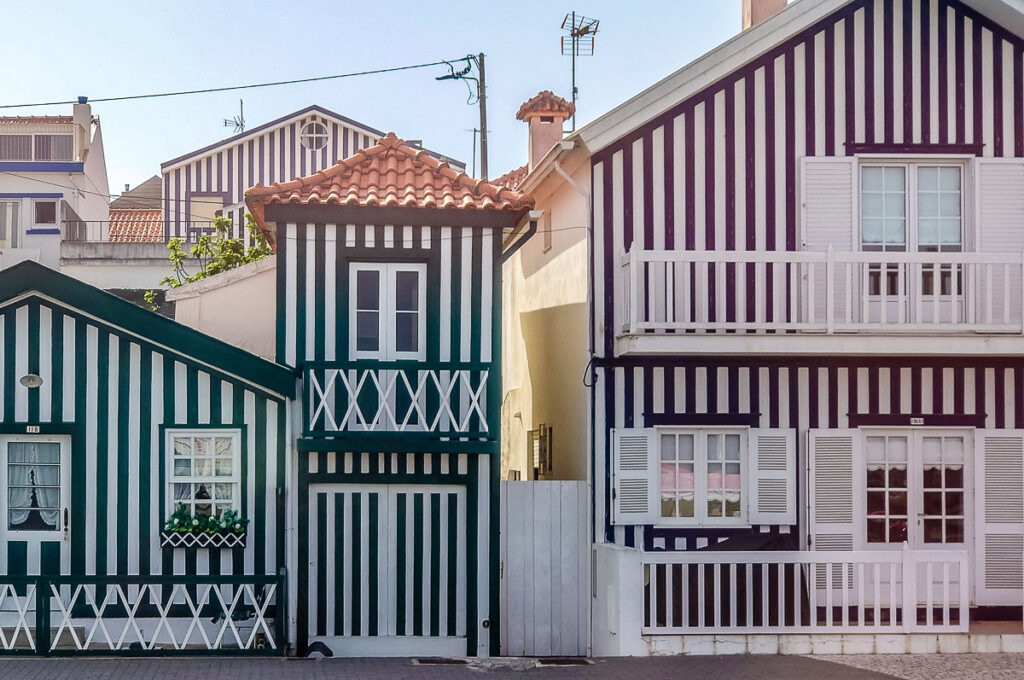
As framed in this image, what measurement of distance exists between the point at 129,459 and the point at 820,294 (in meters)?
8.03

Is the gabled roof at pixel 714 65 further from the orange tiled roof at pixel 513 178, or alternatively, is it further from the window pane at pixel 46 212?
the window pane at pixel 46 212

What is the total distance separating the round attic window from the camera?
33938mm

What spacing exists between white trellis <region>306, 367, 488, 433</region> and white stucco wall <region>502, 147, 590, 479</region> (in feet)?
5.07

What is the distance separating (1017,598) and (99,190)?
91.6 feet

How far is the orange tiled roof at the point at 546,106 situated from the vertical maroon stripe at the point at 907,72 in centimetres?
543

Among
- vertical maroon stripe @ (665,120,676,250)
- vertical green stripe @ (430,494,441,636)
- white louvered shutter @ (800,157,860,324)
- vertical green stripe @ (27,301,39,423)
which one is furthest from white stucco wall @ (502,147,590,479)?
vertical green stripe @ (27,301,39,423)

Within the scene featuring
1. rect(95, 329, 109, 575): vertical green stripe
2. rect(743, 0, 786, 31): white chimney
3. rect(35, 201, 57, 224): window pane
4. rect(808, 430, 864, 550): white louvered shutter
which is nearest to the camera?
rect(95, 329, 109, 575): vertical green stripe

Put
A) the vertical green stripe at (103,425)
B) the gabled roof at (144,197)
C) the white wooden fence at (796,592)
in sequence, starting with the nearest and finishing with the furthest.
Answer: the white wooden fence at (796,592), the vertical green stripe at (103,425), the gabled roof at (144,197)

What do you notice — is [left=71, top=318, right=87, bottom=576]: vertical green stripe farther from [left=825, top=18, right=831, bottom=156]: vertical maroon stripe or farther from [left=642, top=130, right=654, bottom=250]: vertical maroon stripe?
[left=825, top=18, right=831, bottom=156]: vertical maroon stripe

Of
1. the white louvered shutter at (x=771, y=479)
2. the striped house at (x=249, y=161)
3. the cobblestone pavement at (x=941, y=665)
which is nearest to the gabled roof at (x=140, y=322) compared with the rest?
the white louvered shutter at (x=771, y=479)

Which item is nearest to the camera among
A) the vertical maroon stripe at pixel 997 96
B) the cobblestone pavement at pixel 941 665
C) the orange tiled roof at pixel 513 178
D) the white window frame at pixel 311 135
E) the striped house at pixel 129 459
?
the cobblestone pavement at pixel 941 665

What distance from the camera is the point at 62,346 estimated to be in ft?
44.8

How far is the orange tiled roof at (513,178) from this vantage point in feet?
66.6

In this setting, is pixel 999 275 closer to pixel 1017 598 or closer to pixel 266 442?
pixel 1017 598
